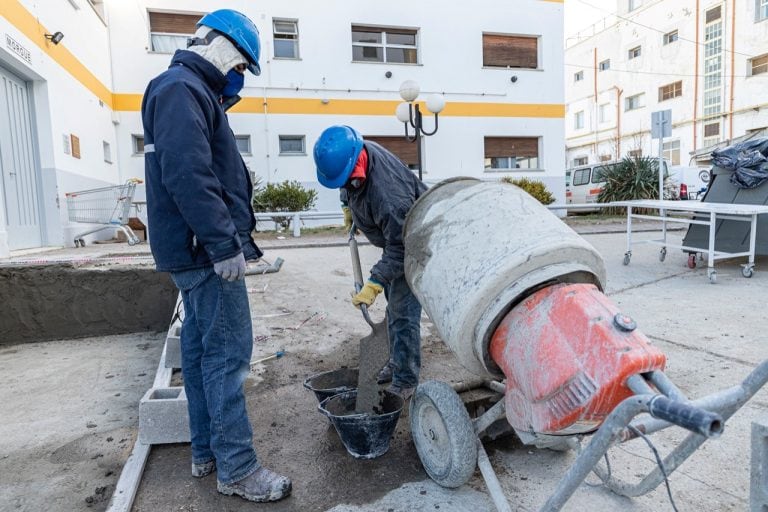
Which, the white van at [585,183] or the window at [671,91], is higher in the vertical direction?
Answer: the window at [671,91]

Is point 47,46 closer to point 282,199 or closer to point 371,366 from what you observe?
point 282,199

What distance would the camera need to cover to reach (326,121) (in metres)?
13.8

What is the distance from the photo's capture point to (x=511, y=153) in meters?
15.4

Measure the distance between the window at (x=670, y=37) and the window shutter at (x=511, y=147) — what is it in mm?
14189

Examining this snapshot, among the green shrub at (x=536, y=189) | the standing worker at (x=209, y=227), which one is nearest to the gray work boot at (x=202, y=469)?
the standing worker at (x=209, y=227)

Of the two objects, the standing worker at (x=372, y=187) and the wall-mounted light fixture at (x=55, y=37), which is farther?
the wall-mounted light fixture at (x=55, y=37)

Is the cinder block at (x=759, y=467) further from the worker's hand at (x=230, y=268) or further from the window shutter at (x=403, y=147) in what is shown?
the window shutter at (x=403, y=147)

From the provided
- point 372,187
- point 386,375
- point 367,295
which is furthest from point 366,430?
point 372,187

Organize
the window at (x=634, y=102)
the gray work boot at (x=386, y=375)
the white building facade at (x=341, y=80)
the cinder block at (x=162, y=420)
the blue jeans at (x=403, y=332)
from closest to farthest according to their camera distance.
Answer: the cinder block at (x=162, y=420), the blue jeans at (x=403, y=332), the gray work boot at (x=386, y=375), the white building facade at (x=341, y=80), the window at (x=634, y=102)

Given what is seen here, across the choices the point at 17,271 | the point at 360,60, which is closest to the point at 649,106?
the point at 360,60

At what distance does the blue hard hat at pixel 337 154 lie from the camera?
2391 millimetres

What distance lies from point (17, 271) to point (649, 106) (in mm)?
27809

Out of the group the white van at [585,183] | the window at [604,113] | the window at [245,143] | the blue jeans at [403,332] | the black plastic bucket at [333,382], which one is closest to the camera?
the black plastic bucket at [333,382]

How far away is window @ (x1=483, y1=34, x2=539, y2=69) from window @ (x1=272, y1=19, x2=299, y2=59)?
543 centimetres
